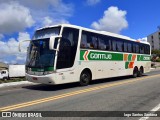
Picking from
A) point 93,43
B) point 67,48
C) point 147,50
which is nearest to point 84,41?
point 93,43

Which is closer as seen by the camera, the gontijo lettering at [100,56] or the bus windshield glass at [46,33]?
the bus windshield glass at [46,33]

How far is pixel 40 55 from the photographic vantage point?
14.1 meters

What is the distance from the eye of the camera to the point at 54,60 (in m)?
13.6

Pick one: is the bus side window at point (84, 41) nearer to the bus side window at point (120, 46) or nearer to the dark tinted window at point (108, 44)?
the dark tinted window at point (108, 44)

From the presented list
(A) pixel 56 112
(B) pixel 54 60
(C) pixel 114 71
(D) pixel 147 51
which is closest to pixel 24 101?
(A) pixel 56 112

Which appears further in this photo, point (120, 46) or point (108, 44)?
point (120, 46)

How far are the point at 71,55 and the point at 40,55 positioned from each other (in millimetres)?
1719

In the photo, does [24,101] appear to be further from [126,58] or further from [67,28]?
[126,58]

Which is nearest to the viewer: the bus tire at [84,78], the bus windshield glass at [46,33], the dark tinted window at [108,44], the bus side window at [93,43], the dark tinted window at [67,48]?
the dark tinted window at [67,48]

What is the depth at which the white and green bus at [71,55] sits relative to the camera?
13727 mm

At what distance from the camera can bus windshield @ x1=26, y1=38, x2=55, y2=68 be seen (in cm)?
1368

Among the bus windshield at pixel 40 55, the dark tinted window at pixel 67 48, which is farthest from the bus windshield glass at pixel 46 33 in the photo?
the dark tinted window at pixel 67 48

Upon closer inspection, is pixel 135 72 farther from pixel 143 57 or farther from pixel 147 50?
pixel 147 50

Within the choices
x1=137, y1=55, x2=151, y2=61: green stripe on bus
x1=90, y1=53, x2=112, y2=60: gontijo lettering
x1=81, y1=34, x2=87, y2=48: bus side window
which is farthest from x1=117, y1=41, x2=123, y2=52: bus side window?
x1=81, y1=34, x2=87, y2=48: bus side window
